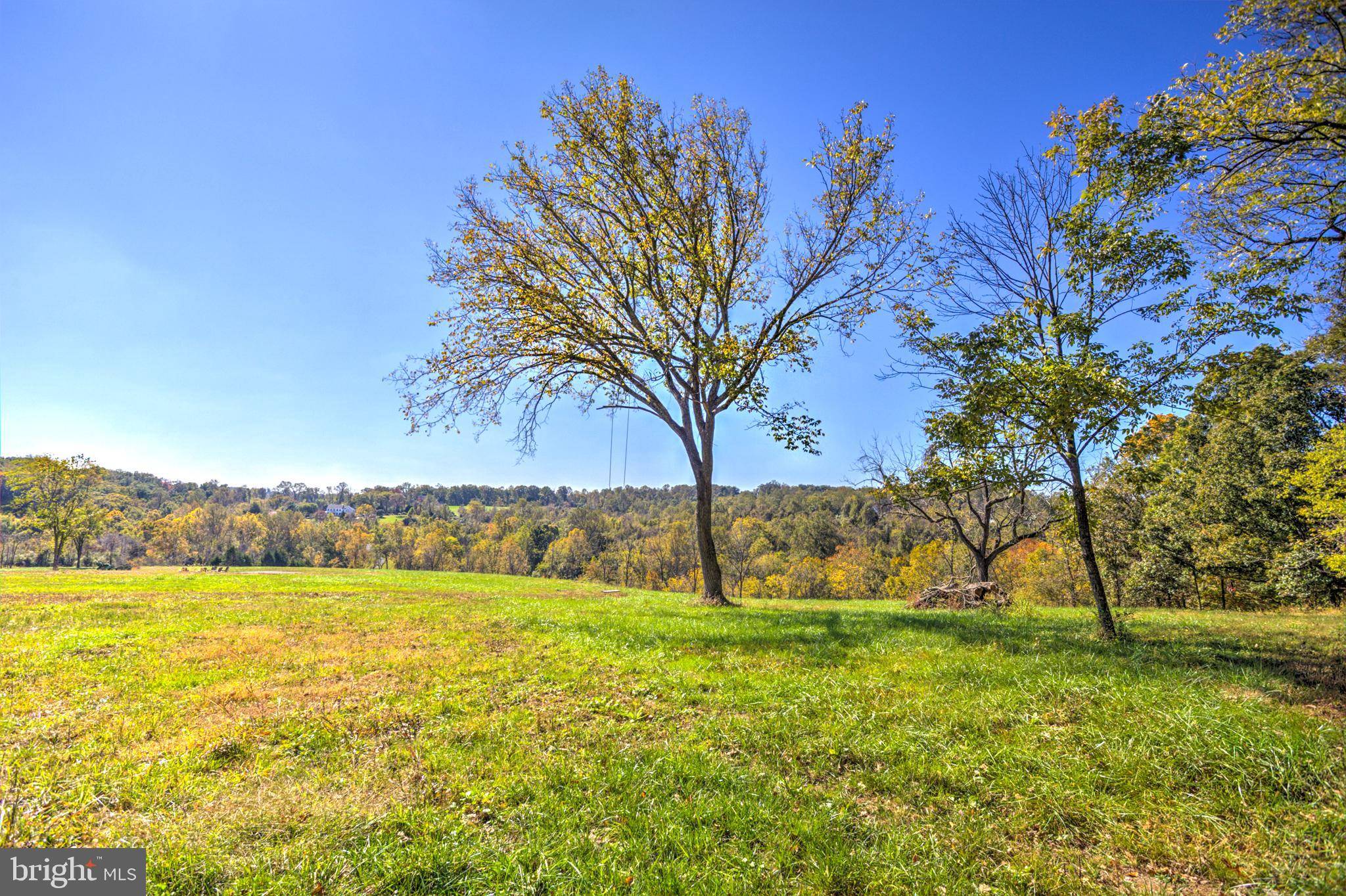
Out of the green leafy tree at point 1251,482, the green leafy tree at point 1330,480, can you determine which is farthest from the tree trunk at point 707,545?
the green leafy tree at point 1251,482

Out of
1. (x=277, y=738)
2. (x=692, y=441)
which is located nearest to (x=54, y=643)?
(x=277, y=738)

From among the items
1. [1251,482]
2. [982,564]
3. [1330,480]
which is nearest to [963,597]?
[982,564]

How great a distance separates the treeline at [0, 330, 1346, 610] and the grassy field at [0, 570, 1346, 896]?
21.2 ft

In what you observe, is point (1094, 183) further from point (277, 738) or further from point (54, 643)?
point (54, 643)

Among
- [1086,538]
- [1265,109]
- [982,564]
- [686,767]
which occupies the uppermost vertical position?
[1265,109]

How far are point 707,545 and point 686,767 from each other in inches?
524

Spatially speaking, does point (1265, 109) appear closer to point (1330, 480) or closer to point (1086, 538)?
point (1086, 538)

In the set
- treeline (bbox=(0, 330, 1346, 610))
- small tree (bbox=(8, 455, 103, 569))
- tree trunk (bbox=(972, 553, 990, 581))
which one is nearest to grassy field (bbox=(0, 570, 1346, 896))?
treeline (bbox=(0, 330, 1346, 610))

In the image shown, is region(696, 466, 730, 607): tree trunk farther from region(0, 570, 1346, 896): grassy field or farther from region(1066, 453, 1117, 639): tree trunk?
region(1066, 453, 1117, 639): tree trunk

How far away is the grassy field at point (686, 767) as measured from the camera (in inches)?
121

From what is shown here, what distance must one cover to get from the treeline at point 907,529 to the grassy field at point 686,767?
254 inches

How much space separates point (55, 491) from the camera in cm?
5066

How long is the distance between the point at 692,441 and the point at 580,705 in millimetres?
12710

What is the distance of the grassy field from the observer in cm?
309
